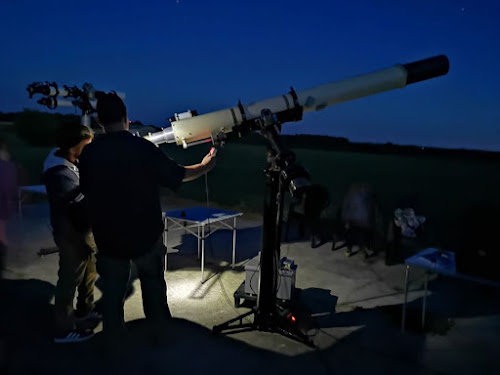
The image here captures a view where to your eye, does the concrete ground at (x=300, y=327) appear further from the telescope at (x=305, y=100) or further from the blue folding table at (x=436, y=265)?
the telescope at (x=305, y=100)

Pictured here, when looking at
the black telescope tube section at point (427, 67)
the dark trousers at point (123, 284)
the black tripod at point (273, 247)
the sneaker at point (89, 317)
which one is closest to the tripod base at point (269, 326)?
the black tripod at point (273, 247)

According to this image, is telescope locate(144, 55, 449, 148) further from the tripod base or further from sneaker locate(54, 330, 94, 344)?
sneaker locate(54, 330, 94, 344)

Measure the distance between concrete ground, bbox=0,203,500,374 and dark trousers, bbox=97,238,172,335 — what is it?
40 cm

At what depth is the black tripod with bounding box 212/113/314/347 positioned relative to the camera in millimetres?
2834

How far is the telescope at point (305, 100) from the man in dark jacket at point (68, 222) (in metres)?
0.97

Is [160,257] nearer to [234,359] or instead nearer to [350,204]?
[234,359]

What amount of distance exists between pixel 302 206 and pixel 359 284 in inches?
122

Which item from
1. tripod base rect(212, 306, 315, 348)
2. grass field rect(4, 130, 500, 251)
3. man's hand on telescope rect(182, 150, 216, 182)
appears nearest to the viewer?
man's hand on telescope rect(182, 150, 216, 182)

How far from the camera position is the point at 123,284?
9.49 feet

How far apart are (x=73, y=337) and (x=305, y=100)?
10.2 ft

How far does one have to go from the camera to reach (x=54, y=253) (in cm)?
586

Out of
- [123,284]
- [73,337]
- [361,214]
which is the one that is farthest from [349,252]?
[73,337]

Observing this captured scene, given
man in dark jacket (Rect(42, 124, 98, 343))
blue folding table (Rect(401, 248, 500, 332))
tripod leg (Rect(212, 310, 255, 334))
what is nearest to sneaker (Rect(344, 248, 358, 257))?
blue folding table (Rect(401, 248, 500, 332))

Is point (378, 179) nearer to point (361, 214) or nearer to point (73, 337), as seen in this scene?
point (361, 214)
